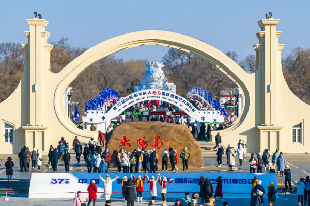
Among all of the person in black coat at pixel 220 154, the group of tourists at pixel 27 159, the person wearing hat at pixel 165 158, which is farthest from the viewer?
the person in black coat at pixel 220 154

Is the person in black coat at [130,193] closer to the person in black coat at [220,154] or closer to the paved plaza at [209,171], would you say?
the paved plaza at [209,171]

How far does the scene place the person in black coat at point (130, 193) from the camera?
29.0m

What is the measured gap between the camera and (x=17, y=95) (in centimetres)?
4512

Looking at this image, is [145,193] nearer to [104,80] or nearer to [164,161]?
[164,161]

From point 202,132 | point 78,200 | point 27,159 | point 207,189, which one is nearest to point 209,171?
point 207,189

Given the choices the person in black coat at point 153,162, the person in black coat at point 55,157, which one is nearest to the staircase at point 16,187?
the person in black coat at point 55,157

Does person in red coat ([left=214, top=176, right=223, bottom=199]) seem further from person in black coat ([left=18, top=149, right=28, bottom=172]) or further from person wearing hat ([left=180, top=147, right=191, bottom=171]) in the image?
person in black coat ([left=18, top=149, right=28, bottom=172])

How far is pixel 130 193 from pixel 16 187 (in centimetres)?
694

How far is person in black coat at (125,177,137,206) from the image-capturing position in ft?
95.1

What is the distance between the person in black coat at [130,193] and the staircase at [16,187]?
5.39 m

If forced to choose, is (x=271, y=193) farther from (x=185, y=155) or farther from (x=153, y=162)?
(x=185, y=155)

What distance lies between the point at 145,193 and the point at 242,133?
1437 centimetres

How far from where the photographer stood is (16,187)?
111ft

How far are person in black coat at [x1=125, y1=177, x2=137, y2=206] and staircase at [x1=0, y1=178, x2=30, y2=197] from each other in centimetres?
539
